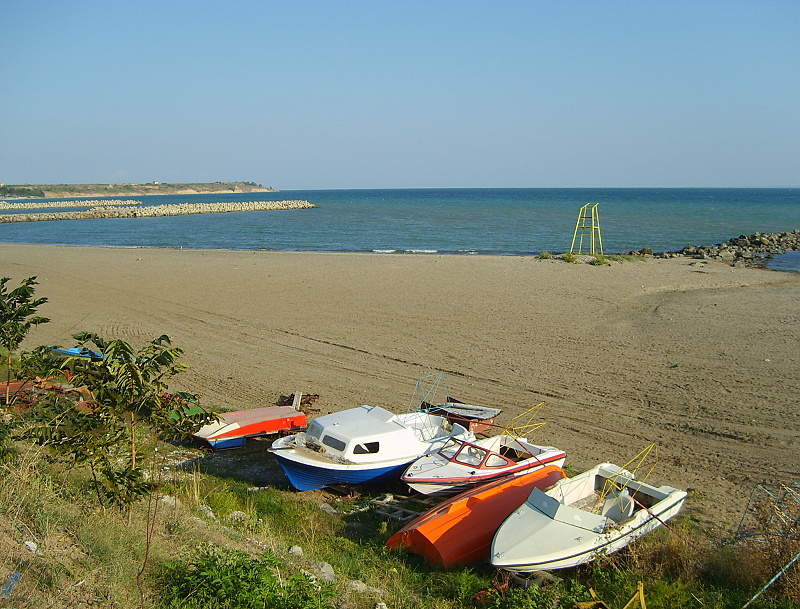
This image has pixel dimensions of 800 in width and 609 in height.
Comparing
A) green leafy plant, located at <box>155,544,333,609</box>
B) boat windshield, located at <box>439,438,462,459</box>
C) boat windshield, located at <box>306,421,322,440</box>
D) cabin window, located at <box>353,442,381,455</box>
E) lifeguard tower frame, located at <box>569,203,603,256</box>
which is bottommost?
boat windshield, located at <box>439,438,462,459</box>

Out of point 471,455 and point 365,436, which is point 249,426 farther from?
point 471,455

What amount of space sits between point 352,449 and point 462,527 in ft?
7.69

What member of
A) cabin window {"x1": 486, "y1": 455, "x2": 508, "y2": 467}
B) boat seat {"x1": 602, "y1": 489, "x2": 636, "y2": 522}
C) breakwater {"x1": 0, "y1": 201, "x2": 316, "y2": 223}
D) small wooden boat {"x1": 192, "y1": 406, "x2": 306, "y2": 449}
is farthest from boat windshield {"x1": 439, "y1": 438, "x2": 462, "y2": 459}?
breakwater {"x1": 0, "y1": 201, "x2": 316, "y2": 223}

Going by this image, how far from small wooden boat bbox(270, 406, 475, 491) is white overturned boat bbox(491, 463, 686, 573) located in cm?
225

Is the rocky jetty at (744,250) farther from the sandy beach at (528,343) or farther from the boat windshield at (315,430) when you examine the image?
the boat windshield at (315,430)

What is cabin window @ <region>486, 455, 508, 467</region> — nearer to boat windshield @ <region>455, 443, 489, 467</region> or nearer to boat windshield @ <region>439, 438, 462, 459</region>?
boat windshield @ <region>455, 443, 489, 467</region>

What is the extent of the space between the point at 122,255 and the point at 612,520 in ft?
116

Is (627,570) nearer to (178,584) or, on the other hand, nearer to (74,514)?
(178,584)

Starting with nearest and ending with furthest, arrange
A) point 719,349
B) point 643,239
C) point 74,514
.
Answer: point 74,514 → point 719,349 → point 643,239

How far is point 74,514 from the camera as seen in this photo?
6160 millimetres

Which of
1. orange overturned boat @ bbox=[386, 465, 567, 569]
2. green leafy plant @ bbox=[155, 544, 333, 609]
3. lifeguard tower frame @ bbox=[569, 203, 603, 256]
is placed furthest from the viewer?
lifeguard tower frame @ bbox=[569, 203, 603, 256]

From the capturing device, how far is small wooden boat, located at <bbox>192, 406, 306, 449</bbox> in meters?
10.9

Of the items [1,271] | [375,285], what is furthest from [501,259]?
[1,271]

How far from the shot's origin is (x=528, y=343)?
16922 mm
